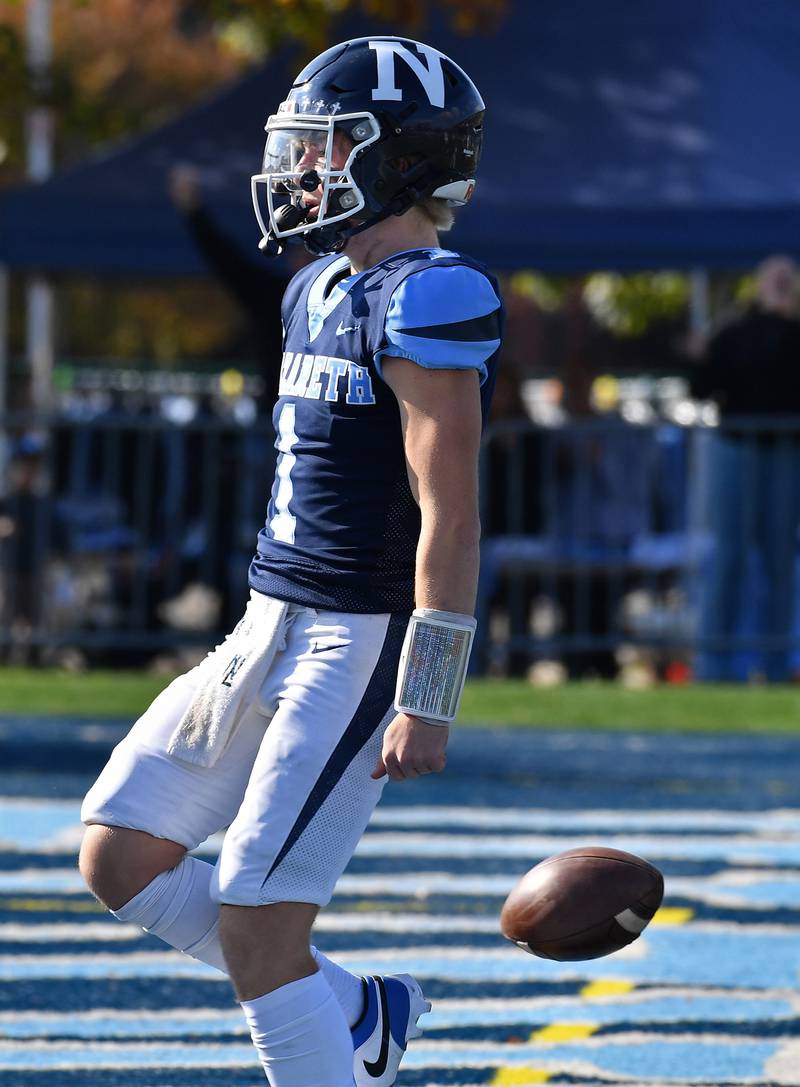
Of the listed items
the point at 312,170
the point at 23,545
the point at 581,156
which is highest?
the point at 581,156

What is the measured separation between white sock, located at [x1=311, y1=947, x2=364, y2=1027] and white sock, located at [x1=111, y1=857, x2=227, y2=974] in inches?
7.6

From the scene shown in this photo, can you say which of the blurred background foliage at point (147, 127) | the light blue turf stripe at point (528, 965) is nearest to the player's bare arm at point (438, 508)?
the light blue turf stripe at point (528, 965)

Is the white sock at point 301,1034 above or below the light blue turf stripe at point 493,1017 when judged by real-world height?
above

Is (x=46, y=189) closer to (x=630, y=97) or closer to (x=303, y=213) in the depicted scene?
(x=630, y=97)

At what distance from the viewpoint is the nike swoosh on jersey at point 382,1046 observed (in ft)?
12.6

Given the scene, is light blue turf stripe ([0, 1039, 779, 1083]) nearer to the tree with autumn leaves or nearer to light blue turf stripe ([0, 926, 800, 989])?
light blue turf stripe ([0, 926, 800, 989])

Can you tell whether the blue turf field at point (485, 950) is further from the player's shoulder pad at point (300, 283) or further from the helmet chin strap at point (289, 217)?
the helmet chin strap at point (289, 217)

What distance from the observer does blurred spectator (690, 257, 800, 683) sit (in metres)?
11.5

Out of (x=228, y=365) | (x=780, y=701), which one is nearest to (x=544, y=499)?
(x=780, y=701)

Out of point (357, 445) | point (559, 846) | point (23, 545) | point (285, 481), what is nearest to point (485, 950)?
point (559, 846)

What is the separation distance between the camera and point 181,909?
3.73m

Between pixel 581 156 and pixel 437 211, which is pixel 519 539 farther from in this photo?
pixel 437 211

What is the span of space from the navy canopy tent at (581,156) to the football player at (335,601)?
8.87 m

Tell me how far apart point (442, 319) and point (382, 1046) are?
4.49 feet
